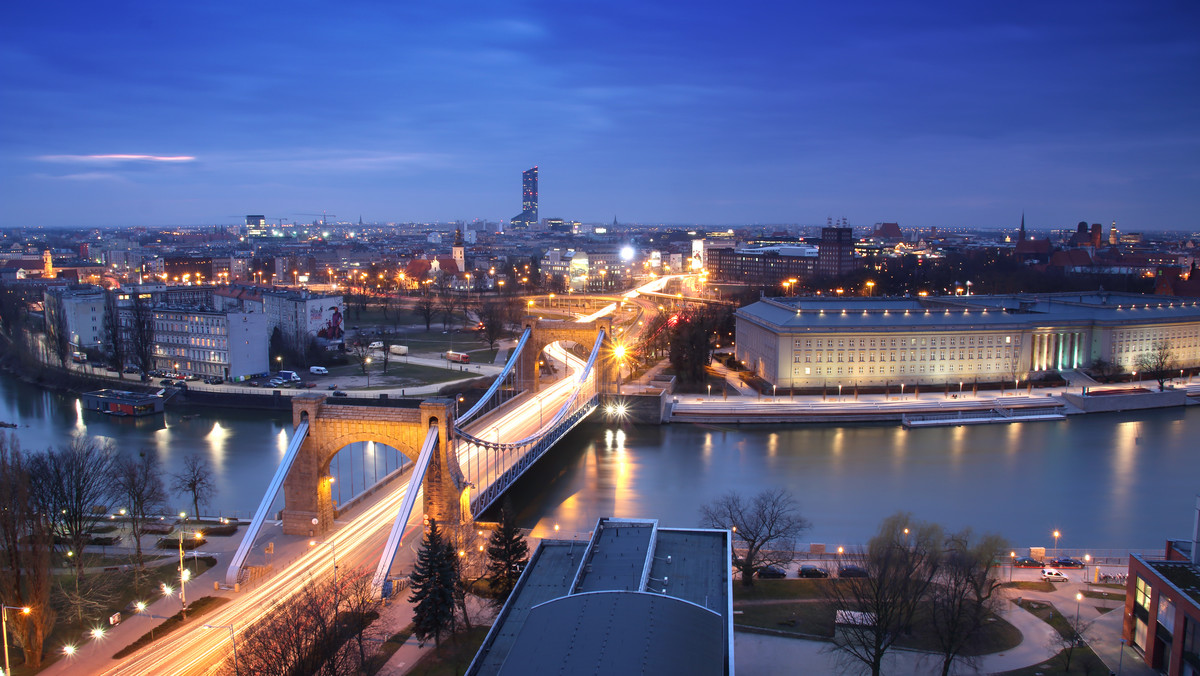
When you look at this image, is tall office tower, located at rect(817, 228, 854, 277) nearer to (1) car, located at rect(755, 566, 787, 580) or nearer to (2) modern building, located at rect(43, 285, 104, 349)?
(2) modern building, located at rect(43, 285, 104, 349)

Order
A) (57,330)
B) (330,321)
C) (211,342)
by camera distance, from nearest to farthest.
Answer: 1. (211,342)
2. (57,330)
3. (330,321)

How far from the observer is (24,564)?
6.94 metres

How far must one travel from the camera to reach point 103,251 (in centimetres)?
5675

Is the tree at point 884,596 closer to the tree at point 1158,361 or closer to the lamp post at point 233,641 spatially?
the lamp post at point 233,641

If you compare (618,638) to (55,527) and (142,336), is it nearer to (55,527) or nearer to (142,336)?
(55,527)

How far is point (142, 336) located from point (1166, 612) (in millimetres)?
22252

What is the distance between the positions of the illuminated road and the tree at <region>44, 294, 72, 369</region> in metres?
15.9

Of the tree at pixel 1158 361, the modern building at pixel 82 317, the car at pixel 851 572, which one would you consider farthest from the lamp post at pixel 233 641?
the tree at pixel 1158 361

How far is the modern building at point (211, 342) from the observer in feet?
69.0

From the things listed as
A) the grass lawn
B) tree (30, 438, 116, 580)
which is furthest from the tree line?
the grass lawn

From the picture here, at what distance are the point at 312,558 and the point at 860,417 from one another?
12.8 meters

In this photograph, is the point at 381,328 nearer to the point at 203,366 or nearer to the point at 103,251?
the point at 203,366

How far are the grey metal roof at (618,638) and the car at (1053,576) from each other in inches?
182

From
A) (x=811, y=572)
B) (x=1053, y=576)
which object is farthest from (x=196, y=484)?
(x=1053, y=576)
